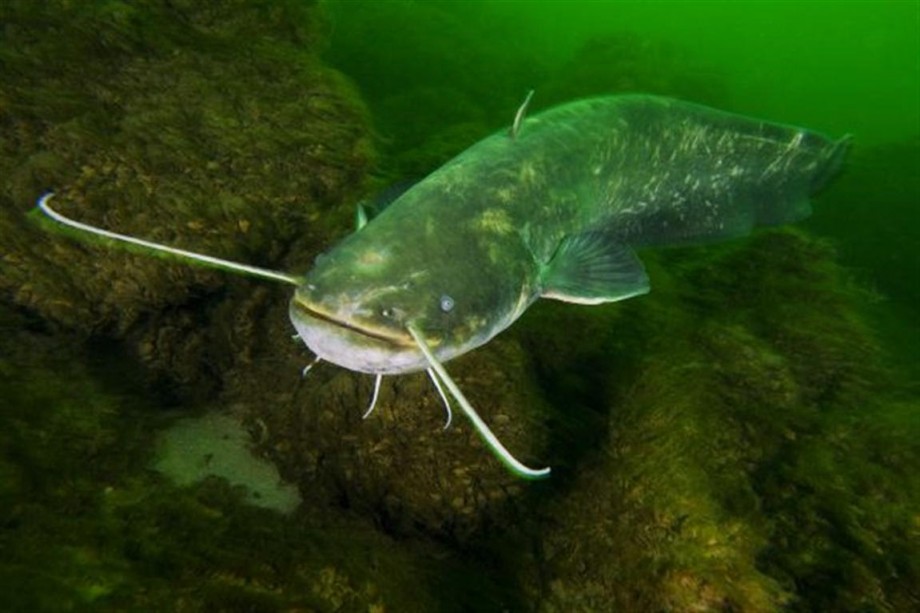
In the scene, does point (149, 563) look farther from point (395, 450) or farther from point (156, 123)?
point (156, 123)

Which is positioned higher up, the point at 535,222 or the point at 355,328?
the point at 355,328

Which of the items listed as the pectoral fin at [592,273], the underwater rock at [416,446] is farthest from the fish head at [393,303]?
the underwater rock at [416,446]

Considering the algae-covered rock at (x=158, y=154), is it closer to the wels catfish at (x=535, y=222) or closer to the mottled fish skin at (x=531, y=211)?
the wels catfish at (x=535, y=222)

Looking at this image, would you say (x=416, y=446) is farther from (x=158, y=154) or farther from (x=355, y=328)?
(x=158, y=154)

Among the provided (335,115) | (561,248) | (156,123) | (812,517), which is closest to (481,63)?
(335,115)

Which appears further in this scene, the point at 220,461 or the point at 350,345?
the point at 220,461

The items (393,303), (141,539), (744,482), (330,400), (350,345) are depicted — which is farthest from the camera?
(330,400)

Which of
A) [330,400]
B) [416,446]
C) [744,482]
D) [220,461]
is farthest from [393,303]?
[220,461]
